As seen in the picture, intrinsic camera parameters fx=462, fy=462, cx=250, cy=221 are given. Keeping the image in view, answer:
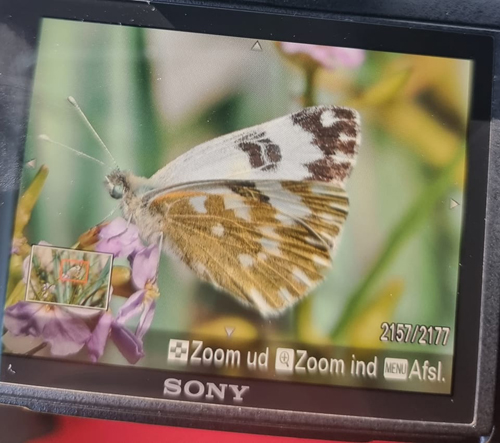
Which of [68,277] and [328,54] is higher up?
[328,54]

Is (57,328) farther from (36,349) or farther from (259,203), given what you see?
(259,203)

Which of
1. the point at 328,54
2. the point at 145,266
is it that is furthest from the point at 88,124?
the point at 328,54

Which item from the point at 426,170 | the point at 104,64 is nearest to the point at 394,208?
the point at 426,170

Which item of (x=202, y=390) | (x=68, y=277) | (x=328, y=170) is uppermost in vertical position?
(x=328, y=170)

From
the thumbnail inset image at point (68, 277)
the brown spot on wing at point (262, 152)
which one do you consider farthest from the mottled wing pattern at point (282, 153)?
the thumbnail inset image at point (68, 277)

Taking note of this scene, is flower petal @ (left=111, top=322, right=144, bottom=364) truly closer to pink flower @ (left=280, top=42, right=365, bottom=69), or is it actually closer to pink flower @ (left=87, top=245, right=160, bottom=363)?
pink flower @ (left=87, top=245, right=160, bottom=363)

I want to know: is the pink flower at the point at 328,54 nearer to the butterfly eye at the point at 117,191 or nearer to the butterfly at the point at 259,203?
the butterfly at the point at 259,203
